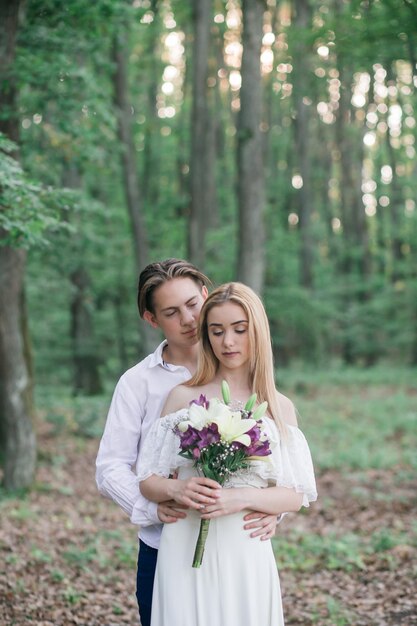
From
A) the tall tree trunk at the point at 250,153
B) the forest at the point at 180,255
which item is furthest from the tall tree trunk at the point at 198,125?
the tall tree trunk at the point at 250,153

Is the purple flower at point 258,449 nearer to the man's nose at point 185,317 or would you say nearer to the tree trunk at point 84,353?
the man's nose at point 185,317

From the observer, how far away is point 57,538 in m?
8.12

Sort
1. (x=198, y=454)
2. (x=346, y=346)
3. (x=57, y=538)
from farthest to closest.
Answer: (x=346, y=346), (x=57, y=538), (x=198, y=454)

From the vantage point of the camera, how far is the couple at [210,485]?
10.3 ft

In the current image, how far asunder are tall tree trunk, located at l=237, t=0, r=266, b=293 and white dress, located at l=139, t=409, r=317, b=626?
874 centimetres

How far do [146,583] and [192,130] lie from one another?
12.0 meters

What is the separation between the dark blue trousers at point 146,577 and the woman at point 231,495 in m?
0.22

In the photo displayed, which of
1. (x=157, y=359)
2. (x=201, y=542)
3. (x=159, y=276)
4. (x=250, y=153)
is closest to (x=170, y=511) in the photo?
(x=201, y=542)

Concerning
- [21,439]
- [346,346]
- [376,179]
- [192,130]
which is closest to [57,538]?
[21,439]

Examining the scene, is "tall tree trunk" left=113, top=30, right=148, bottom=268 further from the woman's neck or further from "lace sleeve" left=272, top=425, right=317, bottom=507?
"lace sleeve" left=272, top=425, right=317, bottom=507

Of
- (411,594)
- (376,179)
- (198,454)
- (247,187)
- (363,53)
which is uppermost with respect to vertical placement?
(376,179)

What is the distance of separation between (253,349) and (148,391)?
0.56 metres

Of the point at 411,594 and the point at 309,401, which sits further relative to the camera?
the point at 309,401

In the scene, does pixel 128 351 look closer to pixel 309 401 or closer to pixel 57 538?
pixel 309 401
